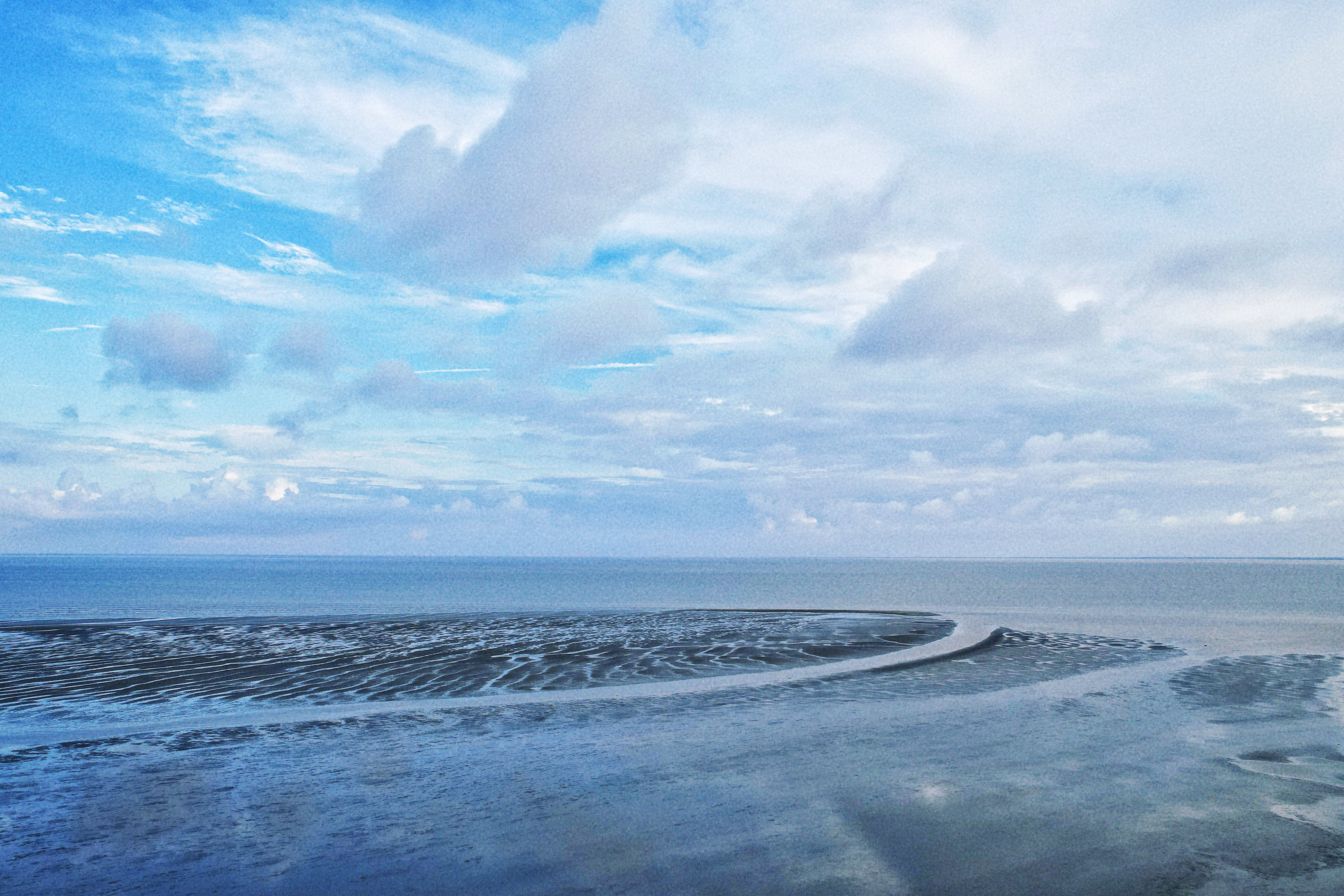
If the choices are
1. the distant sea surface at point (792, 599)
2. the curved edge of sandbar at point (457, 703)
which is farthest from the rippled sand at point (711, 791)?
the distant sea surface at point (792, 599)

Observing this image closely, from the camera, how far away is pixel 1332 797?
14.9m

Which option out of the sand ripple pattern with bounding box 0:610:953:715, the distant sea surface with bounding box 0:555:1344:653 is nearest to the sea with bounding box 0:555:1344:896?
the sand ripple pattern with bounding box 0:610:953:715

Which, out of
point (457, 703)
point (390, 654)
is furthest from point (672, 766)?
point (390, 654)

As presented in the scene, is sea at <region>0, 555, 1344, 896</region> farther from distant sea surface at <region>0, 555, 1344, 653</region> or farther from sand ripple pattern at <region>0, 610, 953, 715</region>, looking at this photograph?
distant sea surface at <region>0, 555, 1344, 653</region>

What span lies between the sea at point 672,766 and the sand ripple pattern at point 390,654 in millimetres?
328

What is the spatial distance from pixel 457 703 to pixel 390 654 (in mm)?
14091

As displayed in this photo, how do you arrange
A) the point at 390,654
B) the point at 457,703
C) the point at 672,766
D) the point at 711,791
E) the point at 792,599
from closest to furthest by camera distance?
the point at 711,791 < the point at 672,766 < the point at 457,703 < the point at 390,654 < the point at 792,599

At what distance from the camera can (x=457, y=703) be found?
25.5 metres

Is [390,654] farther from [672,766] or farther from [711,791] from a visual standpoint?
[711,791]

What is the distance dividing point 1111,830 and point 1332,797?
17.6 ft

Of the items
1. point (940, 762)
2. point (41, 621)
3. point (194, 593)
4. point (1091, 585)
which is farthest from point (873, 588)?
point (940, 762)

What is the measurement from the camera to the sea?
11.5 metres

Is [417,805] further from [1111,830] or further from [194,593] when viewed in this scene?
[194,593]

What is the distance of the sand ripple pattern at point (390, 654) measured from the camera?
2822 centimetres
